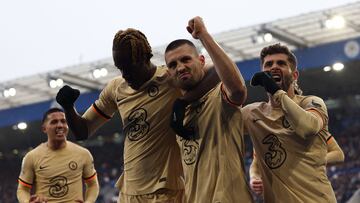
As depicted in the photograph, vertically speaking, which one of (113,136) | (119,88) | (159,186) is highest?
(119,88)

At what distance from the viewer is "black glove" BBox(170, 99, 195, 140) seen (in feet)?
12.2

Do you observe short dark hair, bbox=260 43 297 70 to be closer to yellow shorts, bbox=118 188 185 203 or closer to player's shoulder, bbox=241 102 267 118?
player's shoulder, bbox=241 102 267 118

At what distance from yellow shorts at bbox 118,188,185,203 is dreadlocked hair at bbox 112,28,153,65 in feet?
2.83

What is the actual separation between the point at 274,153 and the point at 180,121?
692 millimetres

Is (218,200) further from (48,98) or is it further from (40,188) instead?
(48,98)

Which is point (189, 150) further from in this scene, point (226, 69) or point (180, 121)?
point (226, 69)

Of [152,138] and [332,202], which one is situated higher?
[152,138]

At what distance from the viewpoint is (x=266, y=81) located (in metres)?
3.71

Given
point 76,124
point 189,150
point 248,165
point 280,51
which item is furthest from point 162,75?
point 248,165

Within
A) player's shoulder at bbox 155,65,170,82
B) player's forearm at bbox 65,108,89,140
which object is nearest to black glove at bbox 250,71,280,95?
player's shoulder at bbox 155,65,170,82

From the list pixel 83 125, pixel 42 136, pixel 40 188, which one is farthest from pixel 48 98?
pixel 83 125

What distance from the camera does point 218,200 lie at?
11.8ft

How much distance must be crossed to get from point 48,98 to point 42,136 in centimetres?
572

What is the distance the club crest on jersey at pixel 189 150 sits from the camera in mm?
3764
